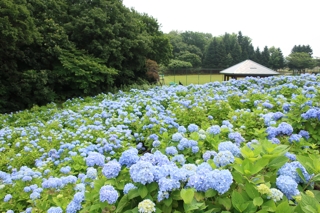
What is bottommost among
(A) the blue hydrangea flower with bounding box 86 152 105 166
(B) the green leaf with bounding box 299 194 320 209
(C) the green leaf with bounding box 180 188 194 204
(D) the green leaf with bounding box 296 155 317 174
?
(A) the blue hydrangea flower with bounding box 86 152 105 166

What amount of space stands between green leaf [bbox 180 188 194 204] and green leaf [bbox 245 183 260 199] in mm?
269

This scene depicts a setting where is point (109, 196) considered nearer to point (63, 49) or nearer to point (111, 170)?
point (111, 170)

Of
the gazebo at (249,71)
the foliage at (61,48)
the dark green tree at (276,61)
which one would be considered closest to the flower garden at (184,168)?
the foliage at (61,48)

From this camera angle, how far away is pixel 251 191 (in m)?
1.17

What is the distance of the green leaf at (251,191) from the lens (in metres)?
1.15

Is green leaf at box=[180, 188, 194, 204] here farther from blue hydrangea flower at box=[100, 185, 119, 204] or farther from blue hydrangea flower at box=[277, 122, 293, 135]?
blue hydrangea flower at box=[277, 122, 293, 135]

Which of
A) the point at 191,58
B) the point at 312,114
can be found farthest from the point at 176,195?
the point at 191,58

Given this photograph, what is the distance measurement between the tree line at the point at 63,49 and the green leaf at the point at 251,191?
10.2 m

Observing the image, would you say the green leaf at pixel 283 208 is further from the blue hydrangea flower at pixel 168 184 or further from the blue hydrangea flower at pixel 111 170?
the blue hydrangea flower at pixel 111 170

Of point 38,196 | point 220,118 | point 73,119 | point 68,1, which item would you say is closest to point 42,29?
point 68,1

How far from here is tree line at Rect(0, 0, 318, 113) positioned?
1038cm

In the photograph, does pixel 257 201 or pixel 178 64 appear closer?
pixel 257 201

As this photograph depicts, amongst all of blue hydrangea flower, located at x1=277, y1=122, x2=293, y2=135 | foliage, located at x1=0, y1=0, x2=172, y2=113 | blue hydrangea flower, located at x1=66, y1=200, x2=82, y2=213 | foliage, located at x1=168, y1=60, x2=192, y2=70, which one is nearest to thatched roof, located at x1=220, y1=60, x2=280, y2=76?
foliage, located at x1=0, y1=0, x2=172, y2=113

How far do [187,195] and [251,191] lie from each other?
31 centimetres
